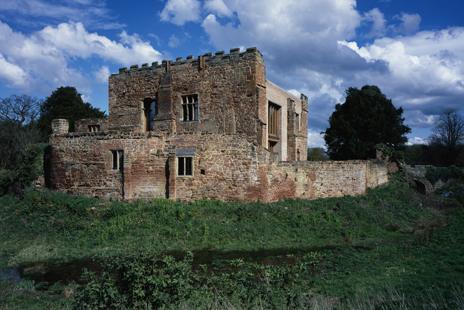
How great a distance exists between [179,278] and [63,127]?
64.2 ft

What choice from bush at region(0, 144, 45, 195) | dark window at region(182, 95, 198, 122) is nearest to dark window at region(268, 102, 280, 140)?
dark window at region(182, 95, 198, 122)

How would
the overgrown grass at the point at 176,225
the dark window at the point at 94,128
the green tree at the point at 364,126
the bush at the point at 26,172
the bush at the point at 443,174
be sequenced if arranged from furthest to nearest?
1. the green tree at the point at 364,126
2. the bush at the point at 443,174
3. the dark window at the point at 94,128
4. the bush at the point at 26,172
5. the overgrown grass at the point at 176,225

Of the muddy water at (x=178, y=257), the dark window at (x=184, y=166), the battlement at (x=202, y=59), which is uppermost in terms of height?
the battlement at (x=202, y=59)

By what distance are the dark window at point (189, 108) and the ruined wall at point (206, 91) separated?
26 cm

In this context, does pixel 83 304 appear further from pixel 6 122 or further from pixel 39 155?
pixel 6 122

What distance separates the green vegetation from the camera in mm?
7008

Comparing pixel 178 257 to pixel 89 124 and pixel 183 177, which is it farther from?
pixel 89 124

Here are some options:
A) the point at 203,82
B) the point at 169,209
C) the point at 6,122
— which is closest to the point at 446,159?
the point at 203,82

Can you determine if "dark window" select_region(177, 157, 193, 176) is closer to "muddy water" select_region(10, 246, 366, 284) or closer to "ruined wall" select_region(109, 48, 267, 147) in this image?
"ruined wall" select_region(109, 48, 267, 147)

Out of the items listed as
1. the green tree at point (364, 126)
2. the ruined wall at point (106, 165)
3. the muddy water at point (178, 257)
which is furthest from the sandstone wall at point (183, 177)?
the green tree at point (364, 126)

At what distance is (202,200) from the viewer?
1922cm

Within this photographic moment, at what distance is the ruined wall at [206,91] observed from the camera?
22.4 meters

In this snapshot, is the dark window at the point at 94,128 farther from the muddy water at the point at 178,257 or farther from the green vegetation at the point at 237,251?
the muddy water at the point at 178,257

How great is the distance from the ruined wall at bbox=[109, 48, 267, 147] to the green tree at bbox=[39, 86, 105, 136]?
72.9 feet
